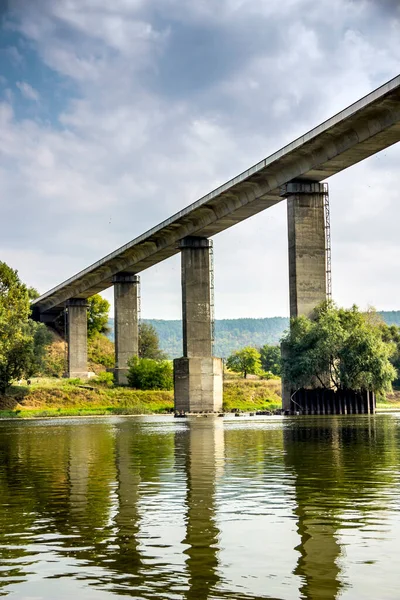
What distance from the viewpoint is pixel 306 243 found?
6275cm

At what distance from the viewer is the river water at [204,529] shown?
841 centimetres

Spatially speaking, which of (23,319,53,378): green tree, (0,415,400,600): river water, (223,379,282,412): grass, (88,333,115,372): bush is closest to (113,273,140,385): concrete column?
(23,319,53,378): green tree

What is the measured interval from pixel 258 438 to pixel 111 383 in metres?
73.2

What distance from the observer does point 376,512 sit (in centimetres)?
1227

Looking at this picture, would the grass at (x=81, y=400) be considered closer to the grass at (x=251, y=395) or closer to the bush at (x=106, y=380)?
the bush at (x=106, y=380)

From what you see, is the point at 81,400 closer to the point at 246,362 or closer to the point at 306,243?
the point at 306,243

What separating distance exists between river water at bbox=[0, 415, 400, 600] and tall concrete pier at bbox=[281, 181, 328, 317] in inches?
1629

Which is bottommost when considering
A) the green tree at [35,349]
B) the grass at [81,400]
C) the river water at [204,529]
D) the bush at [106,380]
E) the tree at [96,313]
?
the river water at [204,529]

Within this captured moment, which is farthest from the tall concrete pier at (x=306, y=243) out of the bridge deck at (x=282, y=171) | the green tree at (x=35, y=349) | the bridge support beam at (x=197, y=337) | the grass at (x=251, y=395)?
the grass at (x=251, y=395)

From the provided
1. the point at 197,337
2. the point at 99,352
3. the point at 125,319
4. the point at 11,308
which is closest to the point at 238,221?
the point at 197,337

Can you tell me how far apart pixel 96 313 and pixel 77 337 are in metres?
30.1

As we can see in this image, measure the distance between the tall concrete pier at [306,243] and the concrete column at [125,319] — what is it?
39180 millimetres

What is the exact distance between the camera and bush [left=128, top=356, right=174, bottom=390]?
330 feet

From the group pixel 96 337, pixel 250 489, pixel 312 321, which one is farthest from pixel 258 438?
pixel 96 337
